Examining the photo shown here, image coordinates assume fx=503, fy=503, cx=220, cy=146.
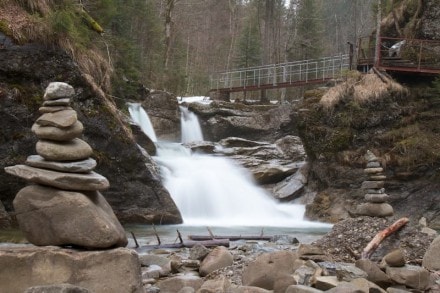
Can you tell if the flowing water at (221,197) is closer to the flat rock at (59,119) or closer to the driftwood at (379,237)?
the driftwood at (379,237)

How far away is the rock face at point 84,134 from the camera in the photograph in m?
13.0

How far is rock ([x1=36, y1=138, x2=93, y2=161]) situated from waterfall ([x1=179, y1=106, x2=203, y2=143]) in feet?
62.9

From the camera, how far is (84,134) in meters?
14.2

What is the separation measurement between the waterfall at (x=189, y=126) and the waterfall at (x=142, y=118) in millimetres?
2039

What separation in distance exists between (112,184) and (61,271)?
945 cm

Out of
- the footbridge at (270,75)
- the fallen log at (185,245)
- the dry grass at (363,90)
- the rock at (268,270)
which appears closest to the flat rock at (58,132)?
the rock at (268,270)

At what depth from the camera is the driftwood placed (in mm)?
8427

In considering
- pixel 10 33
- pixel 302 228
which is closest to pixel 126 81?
pixel 10 33

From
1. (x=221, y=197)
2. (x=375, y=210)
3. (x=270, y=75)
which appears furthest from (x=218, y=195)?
(x=270, y=75)

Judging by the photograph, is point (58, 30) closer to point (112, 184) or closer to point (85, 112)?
point (85, 112)

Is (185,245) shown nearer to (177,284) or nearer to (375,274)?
(177,284)

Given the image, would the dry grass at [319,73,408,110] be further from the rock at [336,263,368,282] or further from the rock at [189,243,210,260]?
the rock at [336,263,368,282]

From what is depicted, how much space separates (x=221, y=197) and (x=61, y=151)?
520 inches

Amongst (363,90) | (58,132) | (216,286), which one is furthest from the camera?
(363,90)
